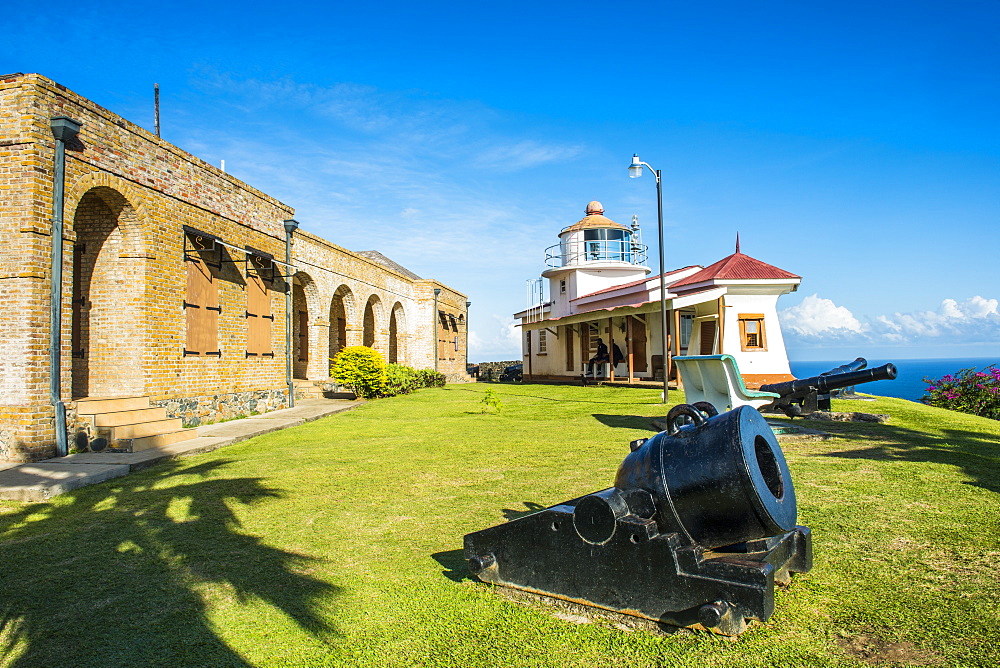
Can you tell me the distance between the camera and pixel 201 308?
11094mm

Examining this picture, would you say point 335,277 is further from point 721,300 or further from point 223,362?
point 721,300

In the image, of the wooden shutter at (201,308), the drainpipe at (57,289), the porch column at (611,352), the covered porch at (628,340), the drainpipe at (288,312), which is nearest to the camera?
the drainpipe at (57,289)

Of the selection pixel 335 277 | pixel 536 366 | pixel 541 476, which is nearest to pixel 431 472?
pixel 541 476

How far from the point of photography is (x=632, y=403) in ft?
47.2

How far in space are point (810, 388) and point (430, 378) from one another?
59.8ft

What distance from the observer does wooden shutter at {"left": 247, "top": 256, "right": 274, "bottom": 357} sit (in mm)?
12984

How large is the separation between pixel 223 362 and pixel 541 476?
8036 millimetres

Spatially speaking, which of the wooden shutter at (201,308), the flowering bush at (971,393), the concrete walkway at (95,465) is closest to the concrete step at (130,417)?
the concrete walkway at (95,465)

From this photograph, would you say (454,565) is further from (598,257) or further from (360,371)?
(598,257)

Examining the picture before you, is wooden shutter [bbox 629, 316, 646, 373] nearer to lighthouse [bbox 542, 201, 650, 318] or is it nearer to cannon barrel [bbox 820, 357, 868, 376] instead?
lighthouse [bbox 542, 201, 650, 318]

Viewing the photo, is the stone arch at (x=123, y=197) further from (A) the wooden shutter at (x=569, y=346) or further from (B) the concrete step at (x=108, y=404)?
(A) the wooden shutter at (x=569, y=346)

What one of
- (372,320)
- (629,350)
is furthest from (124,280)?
(372,320)

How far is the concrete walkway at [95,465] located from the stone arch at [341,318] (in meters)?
9.75

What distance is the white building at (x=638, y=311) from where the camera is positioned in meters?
19.1
